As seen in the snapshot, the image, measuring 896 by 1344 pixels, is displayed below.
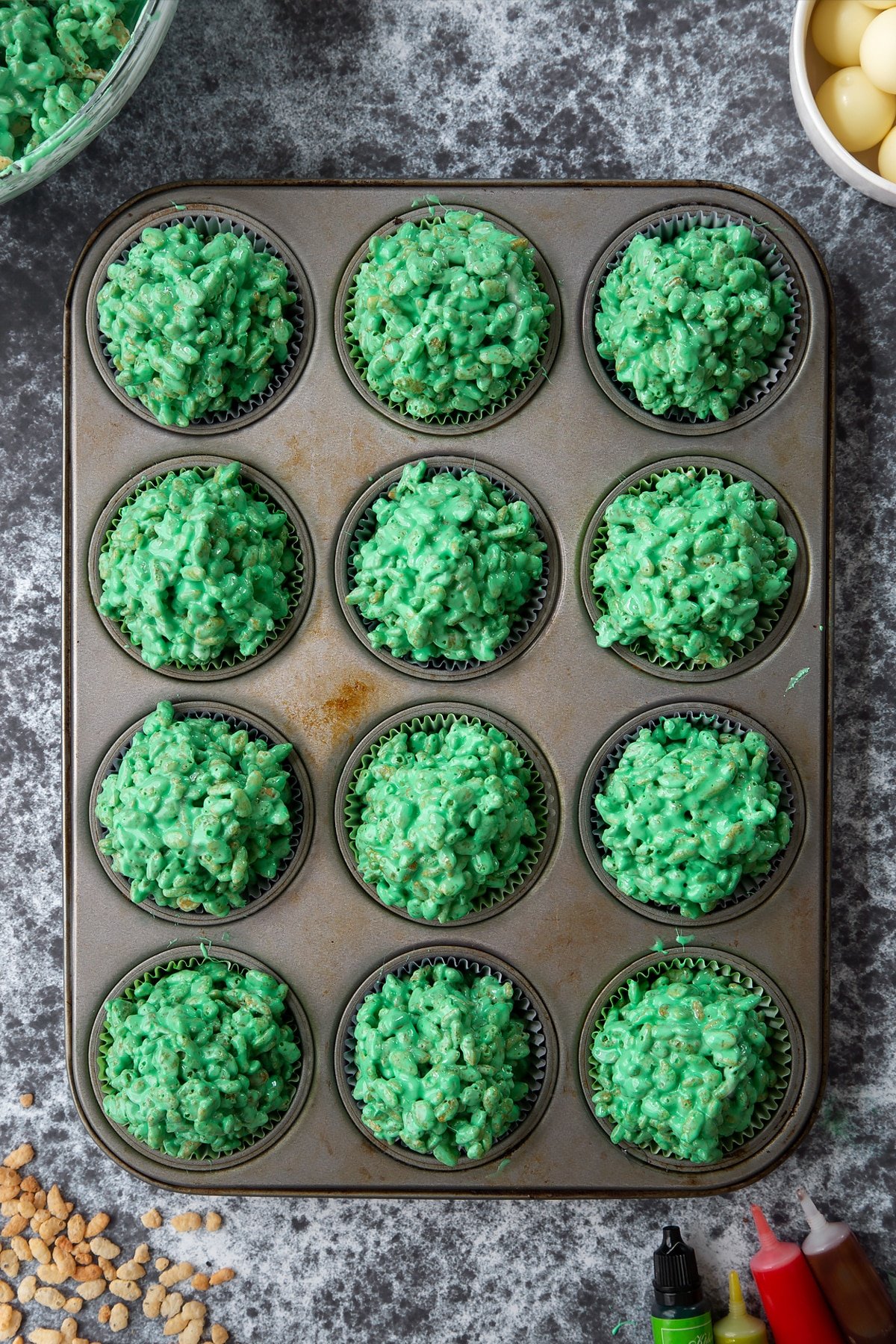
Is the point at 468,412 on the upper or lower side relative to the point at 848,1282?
upper

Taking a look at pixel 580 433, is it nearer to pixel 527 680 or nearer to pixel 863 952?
pixel 527 680

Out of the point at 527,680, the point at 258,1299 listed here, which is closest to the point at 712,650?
the point at 527,680

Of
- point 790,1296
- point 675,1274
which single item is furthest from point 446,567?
point 790,1296

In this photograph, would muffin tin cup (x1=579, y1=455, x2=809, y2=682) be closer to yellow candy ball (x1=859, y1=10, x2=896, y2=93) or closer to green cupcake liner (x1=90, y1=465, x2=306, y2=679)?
green cupcake liner (x1=90, y1=465, x2=306, y2=679)

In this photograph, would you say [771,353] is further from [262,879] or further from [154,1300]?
[154,1300]

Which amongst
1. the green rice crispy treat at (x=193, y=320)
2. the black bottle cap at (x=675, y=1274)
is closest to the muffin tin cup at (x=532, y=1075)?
the black bottle cap at (x=675, y=1274)

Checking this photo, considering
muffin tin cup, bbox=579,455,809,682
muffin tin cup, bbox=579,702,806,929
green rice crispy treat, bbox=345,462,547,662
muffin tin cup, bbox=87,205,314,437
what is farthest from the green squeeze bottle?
muffin tin cup, bbox=87,205,314,437
